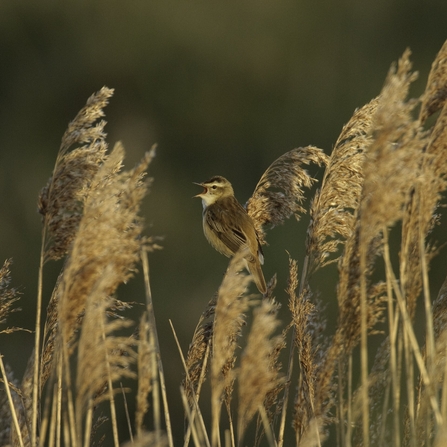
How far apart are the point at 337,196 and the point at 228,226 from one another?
101 inches

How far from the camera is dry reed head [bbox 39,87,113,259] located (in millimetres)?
3223

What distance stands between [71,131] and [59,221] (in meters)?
0.35

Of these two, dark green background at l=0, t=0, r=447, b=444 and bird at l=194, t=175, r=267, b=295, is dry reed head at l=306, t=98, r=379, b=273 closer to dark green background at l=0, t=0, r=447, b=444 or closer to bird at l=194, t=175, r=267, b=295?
bird at l=194, t=175, r=267, b=295

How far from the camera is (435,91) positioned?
9.85 feet

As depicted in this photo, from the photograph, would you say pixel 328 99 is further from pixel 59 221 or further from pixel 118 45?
pixel 59 221

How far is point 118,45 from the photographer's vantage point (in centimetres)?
1692

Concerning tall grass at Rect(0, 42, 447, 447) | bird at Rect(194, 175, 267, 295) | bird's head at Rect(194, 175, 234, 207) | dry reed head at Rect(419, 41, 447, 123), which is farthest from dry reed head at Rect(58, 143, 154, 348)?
bird's head at Rect(194, 175, 234, 207)

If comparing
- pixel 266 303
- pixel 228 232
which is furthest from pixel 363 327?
pixel 228 232

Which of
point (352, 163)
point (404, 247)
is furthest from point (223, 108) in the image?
point (404, 247)

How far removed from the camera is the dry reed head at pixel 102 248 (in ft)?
8.89

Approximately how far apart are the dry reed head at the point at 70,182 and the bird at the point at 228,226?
99.2 inches

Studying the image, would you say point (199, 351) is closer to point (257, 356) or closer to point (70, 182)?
point (70, 182)

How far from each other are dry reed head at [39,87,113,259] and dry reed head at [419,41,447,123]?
118 cm

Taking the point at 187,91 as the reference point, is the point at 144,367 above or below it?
below
